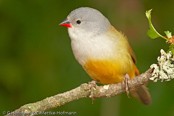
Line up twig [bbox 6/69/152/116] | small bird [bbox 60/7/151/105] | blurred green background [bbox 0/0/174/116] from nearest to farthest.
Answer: twig [bbox 6/69/152/116] < small bird [bbox 60/7/151/105] < blurred green background [bbox 0/0/174/116]

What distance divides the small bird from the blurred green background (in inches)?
22.1

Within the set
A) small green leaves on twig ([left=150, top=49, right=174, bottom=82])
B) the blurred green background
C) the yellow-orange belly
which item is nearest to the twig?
small green leaves on twig ([left=150, top=49, right=174, bottom=82])

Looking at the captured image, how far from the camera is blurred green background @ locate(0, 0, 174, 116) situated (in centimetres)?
490

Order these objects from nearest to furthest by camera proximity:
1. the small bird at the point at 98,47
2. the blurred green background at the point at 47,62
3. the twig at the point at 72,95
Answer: the twig at the point at 72,95 → the small bird at the point at 98,47 → the blurred green background at the point at 47,62

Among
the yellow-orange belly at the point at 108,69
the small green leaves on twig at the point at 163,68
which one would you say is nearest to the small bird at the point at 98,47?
the yellow-orange belly at the point at 108,69

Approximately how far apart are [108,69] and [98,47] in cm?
30

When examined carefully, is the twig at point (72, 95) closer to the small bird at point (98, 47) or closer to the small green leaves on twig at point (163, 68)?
the small green leaves on twig at point (163, 68)

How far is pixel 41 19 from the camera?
16.5 ft

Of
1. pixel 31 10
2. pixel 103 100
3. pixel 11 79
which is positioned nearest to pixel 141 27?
pixel 103 100

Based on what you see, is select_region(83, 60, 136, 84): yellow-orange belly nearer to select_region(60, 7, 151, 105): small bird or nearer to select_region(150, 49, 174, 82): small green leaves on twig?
select_region(60, 7, 151, 105): small bird

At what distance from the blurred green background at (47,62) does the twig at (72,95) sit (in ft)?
4.03

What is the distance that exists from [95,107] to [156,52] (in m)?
1.22

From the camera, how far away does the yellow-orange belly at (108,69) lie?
165 inches

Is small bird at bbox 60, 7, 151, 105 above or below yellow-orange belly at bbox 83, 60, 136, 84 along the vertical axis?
above
